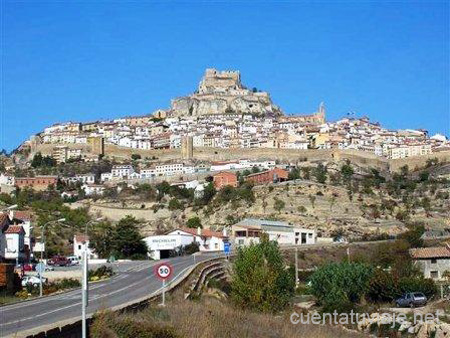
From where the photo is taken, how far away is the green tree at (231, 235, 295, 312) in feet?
79.0

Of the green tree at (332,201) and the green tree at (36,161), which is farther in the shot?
the green tree at (36,161)

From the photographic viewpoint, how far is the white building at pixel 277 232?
6856cm

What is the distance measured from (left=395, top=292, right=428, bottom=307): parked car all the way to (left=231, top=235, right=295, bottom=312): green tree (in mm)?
7358

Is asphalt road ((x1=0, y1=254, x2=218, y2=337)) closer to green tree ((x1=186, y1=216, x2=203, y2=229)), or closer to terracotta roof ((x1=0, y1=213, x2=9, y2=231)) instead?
terracotta roof ((x1=0, y1=213, x2=9, y2=231))

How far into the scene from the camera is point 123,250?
194 feet

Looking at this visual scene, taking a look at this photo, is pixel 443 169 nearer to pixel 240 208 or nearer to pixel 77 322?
pixel 240 208

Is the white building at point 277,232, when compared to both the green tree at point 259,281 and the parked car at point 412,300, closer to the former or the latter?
the parked car at point 412,300

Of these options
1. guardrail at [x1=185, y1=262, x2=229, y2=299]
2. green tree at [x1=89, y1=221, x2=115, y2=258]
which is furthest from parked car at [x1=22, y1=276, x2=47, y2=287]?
green tree at [x1=89, y1=221, x2=115, y2=258]

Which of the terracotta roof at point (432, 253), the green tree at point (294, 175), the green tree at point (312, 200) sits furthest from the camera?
the green tree at point (294, 175)

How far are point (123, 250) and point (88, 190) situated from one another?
50.8 metres

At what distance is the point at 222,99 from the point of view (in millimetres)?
178500

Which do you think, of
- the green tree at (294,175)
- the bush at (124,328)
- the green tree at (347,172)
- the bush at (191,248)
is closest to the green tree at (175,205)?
the green tree at (294,175)

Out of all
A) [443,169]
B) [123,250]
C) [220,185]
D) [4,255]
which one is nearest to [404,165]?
[443,169]

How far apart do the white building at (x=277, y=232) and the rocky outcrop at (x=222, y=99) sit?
104 m
